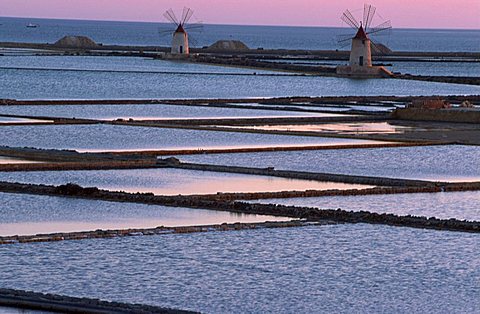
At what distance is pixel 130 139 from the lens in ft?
75.1

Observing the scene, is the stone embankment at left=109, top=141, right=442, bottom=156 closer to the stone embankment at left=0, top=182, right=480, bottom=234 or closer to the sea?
the stone embankment at left=0, top=182, right=480, bottom=234

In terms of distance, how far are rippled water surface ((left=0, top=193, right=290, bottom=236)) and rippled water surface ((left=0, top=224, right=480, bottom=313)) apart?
2.81ft

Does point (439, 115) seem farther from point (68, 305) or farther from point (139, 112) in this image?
point (68, 305)

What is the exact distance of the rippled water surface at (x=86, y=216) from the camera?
13.1 meters

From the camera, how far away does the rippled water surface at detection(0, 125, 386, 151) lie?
21656mm

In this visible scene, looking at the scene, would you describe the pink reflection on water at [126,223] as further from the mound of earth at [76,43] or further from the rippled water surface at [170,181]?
the mound of earth at [76,43]

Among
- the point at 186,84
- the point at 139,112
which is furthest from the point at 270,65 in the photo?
the point at 139,112

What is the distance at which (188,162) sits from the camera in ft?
62.2

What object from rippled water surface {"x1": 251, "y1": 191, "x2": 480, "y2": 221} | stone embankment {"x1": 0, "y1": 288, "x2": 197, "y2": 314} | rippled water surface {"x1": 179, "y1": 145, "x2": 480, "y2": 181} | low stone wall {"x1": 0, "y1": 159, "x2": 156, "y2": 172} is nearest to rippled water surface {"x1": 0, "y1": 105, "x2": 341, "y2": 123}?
rippled water surface {"x1": 179, "y1": 145, "x2": 480, "y2": 181}

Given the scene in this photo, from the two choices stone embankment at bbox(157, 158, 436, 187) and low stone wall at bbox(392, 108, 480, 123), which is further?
low stone wall at bbox(392, 108, 480, 123)

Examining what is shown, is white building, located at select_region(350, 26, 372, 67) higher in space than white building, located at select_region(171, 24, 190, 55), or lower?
higher

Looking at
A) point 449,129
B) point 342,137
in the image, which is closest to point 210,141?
point 342,137

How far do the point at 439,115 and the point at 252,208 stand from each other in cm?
1513

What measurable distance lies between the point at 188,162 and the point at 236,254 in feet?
23.9
